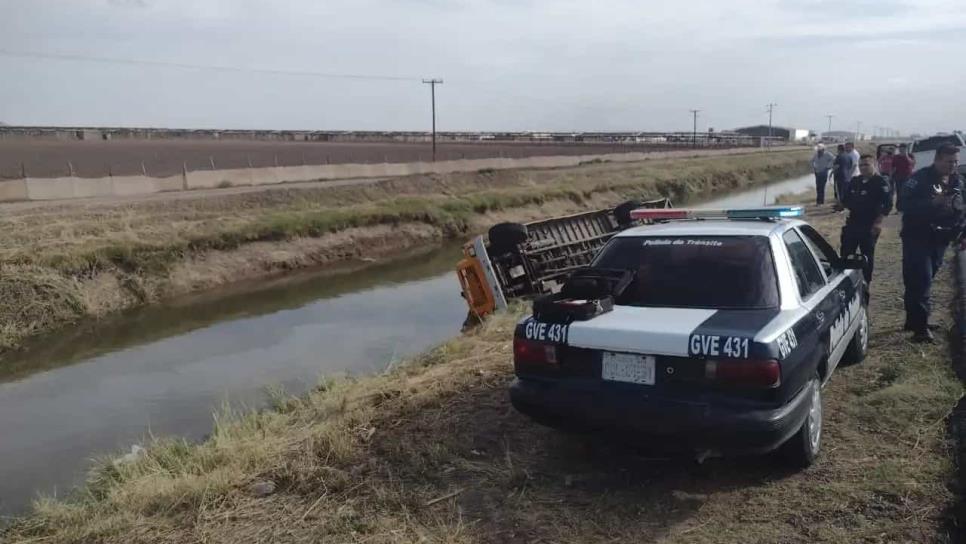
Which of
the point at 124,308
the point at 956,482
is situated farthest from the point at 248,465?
the point at 124,308

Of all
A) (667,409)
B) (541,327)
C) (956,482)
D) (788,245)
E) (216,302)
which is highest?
(788,245)

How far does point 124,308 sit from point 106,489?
9.46 metres

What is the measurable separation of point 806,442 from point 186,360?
869 centimetres

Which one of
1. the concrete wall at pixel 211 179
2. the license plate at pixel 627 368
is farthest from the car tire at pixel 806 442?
the concrete wall at pixel 211 179

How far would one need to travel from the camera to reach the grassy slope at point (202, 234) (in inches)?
530

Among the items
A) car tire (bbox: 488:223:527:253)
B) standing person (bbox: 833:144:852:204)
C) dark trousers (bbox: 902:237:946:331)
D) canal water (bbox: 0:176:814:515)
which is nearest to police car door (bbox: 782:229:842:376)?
dark trousers (bbox: 902:237:946:331)

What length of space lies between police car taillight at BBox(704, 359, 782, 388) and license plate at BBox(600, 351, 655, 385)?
0.32m

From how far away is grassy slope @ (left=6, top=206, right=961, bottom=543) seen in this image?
4148 mm

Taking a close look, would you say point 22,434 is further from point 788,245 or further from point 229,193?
point 229,193

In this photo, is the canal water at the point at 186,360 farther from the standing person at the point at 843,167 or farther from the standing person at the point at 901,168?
the standing person at the point at 901,168

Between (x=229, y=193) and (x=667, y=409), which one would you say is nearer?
(x=667, y=409)

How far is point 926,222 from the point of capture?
6.93 m

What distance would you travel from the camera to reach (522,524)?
4.25m

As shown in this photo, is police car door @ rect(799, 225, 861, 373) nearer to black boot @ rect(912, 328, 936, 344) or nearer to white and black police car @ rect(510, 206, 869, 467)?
white and black police car @ rect(510, 206, 869, 467)
